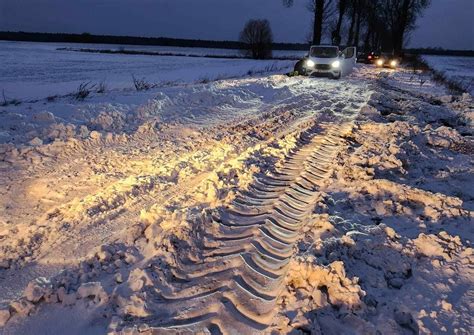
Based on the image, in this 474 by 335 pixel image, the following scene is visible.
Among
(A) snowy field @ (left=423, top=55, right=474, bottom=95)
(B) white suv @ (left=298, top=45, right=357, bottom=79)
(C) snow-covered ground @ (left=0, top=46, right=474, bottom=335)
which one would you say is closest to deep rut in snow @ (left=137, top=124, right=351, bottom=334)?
(C) snow-covered ground @ (left=0, top=46, right=474, bottom=335)

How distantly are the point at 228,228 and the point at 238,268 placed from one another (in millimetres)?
726

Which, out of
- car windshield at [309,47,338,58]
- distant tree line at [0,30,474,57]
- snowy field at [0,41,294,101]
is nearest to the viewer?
snowy field at [0,41,294,101]

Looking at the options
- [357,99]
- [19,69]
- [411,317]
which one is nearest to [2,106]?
[411,317]

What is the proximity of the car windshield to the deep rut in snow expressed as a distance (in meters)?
19.1

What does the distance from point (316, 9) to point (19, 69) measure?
2021 cm

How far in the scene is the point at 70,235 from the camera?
13.1 feet

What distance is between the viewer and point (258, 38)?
56.2m

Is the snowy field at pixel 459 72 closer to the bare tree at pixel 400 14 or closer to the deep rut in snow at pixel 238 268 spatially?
the bare tree at pixel 400 14

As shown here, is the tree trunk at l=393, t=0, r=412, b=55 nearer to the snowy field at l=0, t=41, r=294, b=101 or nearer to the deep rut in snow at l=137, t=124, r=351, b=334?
the snowy field at l=0, t=41, r=294, b=101

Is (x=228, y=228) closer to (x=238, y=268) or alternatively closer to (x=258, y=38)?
(x=238, y=268)

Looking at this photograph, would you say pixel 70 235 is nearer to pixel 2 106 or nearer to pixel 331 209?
pixel 331 209

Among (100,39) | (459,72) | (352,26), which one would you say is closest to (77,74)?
(459,72)

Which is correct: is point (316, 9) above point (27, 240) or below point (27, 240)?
above

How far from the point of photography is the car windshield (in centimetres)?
2283
